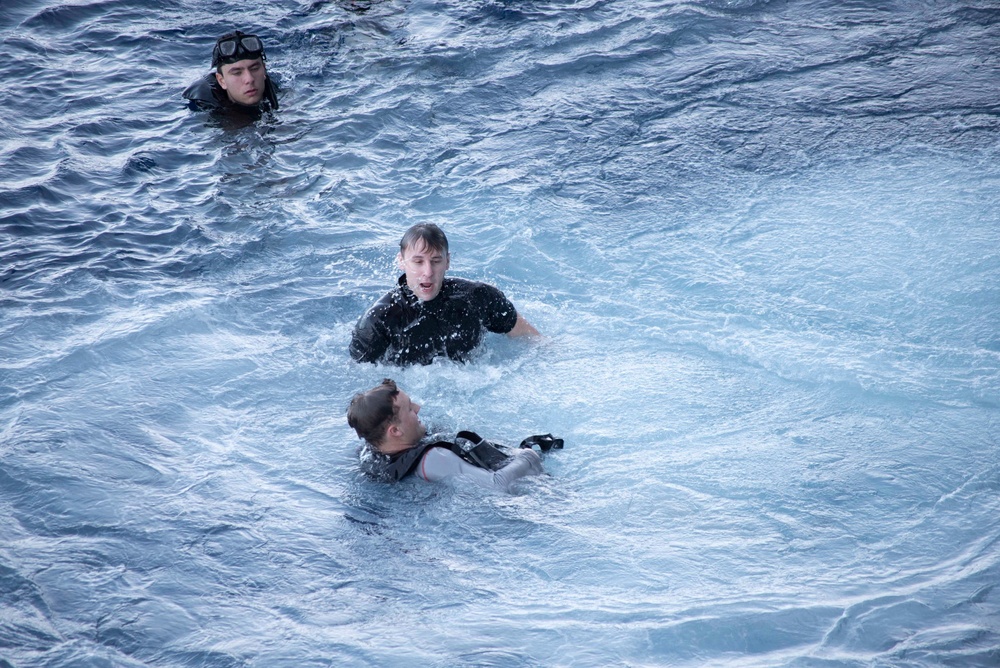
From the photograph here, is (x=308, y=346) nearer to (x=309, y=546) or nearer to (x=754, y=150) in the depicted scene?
(x=309, y=546)

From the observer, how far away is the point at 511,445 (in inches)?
256

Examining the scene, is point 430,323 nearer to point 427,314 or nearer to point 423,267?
point 427,314

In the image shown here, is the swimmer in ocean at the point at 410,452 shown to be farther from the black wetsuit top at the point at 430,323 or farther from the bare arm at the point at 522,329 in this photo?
the bare arm at the point at 522,329

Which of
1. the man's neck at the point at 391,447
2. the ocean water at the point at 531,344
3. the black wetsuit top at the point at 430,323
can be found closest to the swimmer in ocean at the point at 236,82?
the ocean water at the point at 531,344

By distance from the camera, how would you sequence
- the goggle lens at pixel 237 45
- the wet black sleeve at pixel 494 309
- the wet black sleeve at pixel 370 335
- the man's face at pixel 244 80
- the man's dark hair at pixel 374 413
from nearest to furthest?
1. the man's dark hair at pixel 374 413
2. the wet black sleeve at pixel 370 335
3. the wet black sleeve at pixel 494 309
4. the goggle lens at pixel 237 45
5. the man's face at pixel 244 80

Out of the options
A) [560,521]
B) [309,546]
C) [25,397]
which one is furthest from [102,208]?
[560,521]

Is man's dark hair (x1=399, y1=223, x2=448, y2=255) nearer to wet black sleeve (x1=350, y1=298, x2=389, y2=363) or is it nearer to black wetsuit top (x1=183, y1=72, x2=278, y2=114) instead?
wet black sleeve (x1=350, y1=298, x2=389, y2=363)

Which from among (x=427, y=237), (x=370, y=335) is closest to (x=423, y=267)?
(x=427, y=237)

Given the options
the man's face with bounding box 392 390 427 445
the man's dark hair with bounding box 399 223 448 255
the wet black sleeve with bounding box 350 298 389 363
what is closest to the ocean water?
the man's face with bounding box 392 390 427 445

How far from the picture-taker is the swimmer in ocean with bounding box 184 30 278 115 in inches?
412

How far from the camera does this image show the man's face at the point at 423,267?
644cm

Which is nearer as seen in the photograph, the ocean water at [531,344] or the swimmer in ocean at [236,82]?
the ocean water at [531,344]

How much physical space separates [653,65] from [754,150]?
2.61m

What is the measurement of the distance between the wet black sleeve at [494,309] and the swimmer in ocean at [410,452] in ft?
3.92
